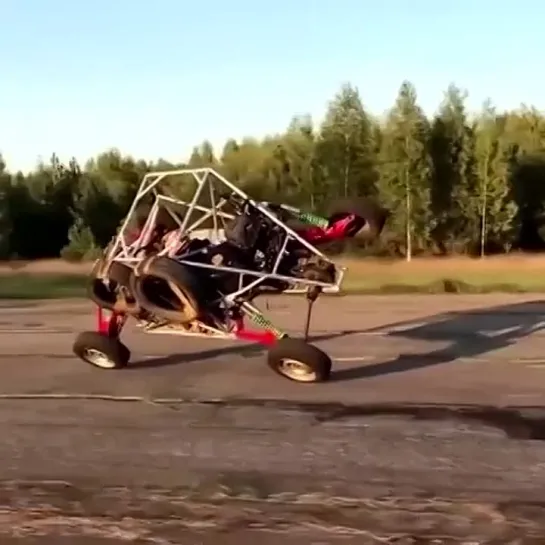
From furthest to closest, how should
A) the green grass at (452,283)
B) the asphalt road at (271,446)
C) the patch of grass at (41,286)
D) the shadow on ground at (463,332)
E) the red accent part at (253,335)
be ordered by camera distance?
the patch of grass at (41,286) < the green grass at (452,283) < the shadow on ground at (463,332) < the red accent part at (253,335) < the asphalt road at (271,446)

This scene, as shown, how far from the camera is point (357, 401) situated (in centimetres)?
871

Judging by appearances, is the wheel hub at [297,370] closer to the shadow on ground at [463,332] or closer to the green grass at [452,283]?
the shadow on ground at [463,332]

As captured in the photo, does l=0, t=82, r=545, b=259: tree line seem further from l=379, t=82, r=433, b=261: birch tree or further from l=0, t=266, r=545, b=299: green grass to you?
l=0, t=266, r=545, b=299: green grass

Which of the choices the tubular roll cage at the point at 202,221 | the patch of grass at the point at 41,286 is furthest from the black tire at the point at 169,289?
the patch of grass at the point at 41,286

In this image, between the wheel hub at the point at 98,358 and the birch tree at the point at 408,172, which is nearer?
the wheel hub at the point at 98,358

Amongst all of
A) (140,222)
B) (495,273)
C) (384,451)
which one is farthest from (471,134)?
(384,451)

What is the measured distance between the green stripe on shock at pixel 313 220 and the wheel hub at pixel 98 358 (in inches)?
94.3

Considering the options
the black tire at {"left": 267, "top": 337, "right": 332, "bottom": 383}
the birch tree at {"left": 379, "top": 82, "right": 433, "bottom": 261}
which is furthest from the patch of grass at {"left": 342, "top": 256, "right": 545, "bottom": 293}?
the birch tree at {"left": 379, "top": 82, "right": 433, "bottom": 261}

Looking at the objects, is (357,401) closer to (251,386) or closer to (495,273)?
(251,386)

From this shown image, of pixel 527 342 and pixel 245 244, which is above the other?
pixel 245 244

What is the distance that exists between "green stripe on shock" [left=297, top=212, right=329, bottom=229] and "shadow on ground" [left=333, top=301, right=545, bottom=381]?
4.79 ft

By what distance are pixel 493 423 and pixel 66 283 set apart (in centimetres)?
1836

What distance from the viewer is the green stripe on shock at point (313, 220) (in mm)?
10375

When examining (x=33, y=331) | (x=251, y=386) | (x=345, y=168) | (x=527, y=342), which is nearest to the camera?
(x=251, y=386)
